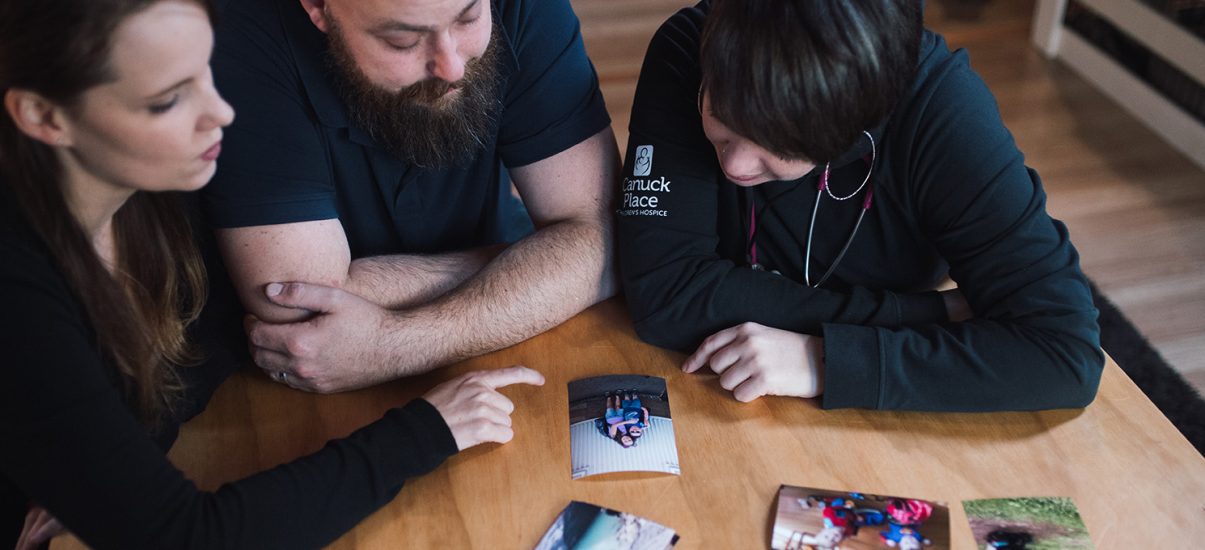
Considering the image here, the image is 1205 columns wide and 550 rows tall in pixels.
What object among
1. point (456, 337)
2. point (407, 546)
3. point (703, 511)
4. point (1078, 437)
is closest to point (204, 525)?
point (407, 546)

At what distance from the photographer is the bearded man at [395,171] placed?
1.41 metres

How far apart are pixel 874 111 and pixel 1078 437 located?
48 cm

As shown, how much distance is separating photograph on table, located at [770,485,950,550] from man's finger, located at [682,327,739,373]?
0.24 m

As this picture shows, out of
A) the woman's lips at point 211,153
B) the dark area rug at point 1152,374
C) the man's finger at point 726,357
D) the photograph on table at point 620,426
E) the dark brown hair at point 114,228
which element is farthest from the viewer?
the dark area rug at point 1152,374

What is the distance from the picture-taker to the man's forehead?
134 cm

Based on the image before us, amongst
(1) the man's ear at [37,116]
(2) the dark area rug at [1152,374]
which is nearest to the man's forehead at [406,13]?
(1) the man's ear at [37,116]

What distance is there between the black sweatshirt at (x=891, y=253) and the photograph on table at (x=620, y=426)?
0.12 metres

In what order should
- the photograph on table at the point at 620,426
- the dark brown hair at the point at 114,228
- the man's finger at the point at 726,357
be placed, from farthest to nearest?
the man's finger at the point at 726,357, the photograph on table at the point at 620,426, the dark brown hair at the point at 114,228

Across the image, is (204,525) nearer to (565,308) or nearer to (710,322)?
(565,308)

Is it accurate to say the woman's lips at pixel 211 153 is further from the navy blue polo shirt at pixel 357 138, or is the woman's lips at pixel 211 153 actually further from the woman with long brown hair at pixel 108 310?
the navy blue polo shirt at pixel 357 138

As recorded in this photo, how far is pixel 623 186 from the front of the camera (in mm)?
1537

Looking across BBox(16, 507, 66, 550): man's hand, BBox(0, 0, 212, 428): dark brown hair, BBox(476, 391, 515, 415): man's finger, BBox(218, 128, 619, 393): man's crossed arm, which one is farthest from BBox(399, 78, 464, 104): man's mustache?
BBox(16, 507, 66, 550): man's hand

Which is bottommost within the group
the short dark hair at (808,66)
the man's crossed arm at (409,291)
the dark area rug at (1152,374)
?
the dark area rug at (1152,374)

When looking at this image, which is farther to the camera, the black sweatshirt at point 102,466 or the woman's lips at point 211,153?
the woman's lips at point 211,153
